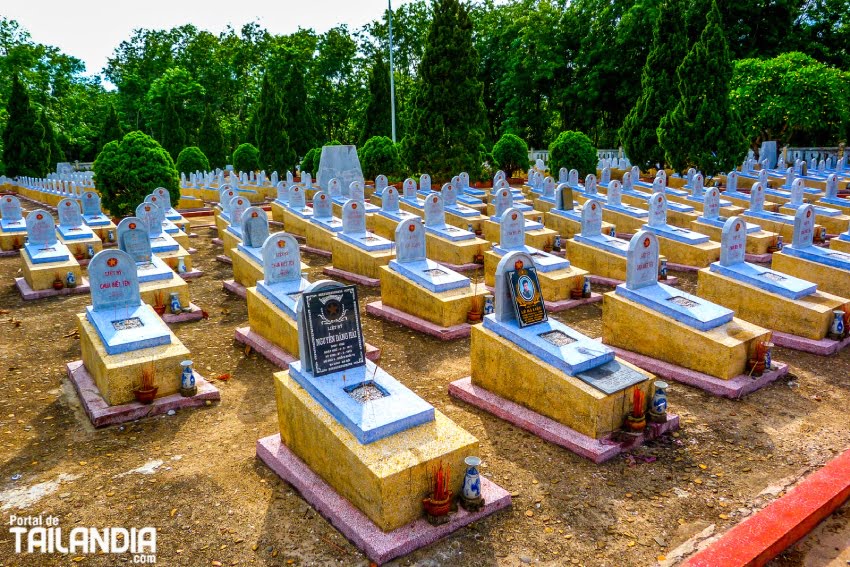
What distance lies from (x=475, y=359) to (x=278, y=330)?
3021 mm

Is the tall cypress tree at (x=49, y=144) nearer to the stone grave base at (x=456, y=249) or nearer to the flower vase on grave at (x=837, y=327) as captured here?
the stone grave base at (x=456, y=249)

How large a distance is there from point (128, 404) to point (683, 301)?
7.20 m

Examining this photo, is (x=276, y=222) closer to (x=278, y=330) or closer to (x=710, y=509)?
(x=278, y=330)

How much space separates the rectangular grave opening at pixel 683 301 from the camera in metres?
8.07

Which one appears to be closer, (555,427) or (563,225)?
(555,427)

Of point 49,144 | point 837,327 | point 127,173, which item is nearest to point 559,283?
point 837,327

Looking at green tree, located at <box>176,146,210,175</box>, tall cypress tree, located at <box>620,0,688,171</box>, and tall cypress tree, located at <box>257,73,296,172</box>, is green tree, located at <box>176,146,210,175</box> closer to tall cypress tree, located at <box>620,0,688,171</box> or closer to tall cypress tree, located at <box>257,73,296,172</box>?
tall cypress tree, located at <box>257,73,296,172</box>

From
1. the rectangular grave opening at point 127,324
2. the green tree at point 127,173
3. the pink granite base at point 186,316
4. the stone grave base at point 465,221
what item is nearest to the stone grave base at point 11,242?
the green tree at point 127,173

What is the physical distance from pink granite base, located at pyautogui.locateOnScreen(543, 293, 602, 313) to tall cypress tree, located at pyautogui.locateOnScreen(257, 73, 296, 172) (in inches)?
913

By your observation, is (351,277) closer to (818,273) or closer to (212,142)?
(818,273)

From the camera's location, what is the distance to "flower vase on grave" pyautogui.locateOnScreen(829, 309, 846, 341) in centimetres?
873

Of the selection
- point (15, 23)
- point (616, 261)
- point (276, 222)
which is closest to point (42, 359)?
point (616, 261)

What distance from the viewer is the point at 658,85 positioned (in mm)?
25188

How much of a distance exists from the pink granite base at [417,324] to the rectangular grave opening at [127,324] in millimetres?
4028
